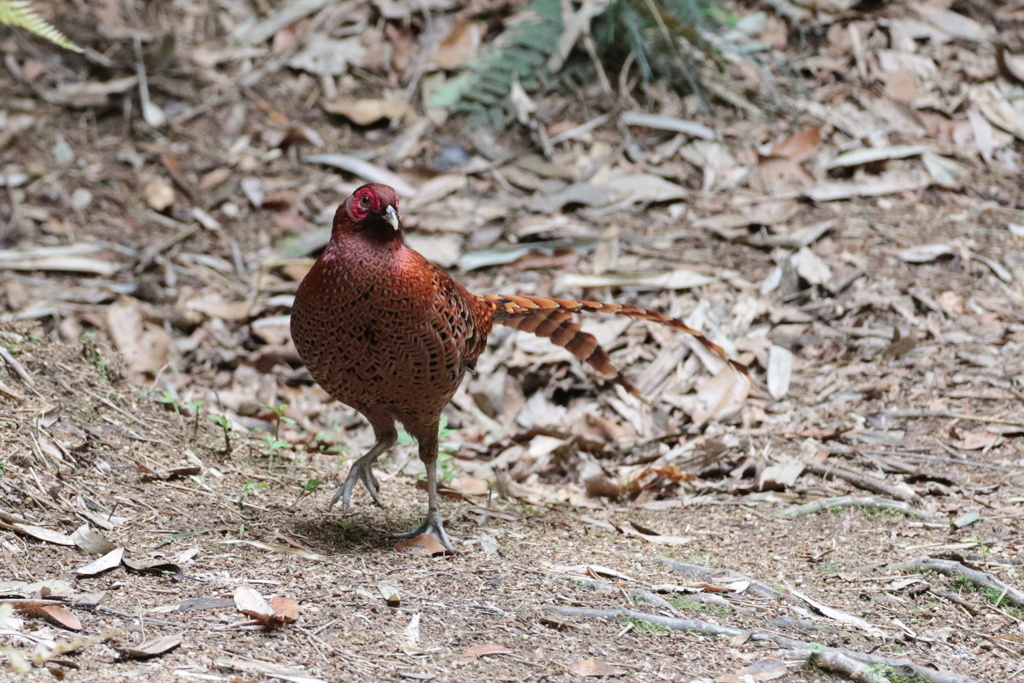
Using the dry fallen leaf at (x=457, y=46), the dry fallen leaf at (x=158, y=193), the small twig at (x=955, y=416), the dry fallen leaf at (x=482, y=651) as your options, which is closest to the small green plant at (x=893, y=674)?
the dry fallen leaf at (x=482, y=651)

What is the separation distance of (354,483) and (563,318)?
1229 mm

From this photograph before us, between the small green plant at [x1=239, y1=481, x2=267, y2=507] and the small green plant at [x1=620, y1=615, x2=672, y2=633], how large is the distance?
159 cm

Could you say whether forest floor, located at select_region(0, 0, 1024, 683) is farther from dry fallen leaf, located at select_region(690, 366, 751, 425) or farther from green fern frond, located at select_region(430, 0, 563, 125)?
green fern frond, located at select_region(430, 0, 563, 125)

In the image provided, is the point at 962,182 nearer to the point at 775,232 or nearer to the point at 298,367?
the point at 775,232

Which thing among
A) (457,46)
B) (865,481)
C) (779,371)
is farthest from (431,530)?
(457,46)

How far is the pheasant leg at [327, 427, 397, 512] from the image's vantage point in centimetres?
428

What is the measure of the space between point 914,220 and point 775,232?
0.88m

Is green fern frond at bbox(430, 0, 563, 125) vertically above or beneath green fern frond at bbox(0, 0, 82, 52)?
beneath

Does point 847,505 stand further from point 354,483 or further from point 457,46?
point 457,46

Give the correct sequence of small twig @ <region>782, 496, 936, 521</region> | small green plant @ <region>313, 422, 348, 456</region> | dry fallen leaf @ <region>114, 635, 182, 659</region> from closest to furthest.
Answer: dry fallen leaf @ <region>114, 635, 182, 659</region>, small twig @ <region>782, 496, 936, 521</region>, small green plant @ <region>313, 422, 348, 456</region>

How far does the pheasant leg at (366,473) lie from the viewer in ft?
14.0

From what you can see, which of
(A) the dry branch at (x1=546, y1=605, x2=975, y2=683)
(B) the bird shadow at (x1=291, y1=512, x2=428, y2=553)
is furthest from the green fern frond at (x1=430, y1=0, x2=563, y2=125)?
(A) the dry branch at (x1=546, y1=605, x2=975, y2=683)

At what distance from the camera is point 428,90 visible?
8.13m

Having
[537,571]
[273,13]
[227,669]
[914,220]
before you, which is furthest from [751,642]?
[273,13]
